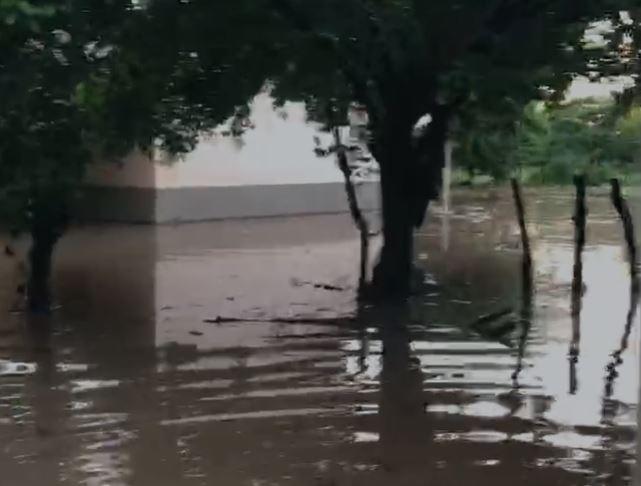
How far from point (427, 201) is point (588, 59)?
3.86 m

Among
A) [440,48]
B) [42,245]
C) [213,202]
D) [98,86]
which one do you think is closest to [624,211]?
[440,48]

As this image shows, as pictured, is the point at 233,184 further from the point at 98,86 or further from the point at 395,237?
the point at 98,86

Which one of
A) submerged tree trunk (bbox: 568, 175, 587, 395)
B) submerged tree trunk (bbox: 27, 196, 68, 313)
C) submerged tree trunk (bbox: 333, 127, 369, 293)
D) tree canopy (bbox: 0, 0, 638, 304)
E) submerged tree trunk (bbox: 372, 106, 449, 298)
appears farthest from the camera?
submerged tree trunk (bbox: 333, 127, 369, 293)

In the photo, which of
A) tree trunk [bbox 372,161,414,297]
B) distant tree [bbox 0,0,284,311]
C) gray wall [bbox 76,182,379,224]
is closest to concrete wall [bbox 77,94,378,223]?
gray wall [bbox 76,182,379,224]

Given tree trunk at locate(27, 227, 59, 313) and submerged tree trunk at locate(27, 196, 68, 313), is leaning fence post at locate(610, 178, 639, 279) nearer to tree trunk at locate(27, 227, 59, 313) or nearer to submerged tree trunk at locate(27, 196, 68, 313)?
submerged tree trunk at locate(27, 196, 68, 313)

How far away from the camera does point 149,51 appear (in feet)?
22.6

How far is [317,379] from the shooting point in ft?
24.1

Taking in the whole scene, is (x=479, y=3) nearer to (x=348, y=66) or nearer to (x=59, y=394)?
(x=348, y=66)

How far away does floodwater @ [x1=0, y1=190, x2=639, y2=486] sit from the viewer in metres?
5.61

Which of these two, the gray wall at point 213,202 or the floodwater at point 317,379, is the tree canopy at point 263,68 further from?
the gray wall at point 213,202

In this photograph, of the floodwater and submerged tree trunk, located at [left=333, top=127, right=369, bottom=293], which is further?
submerged tree trunk, located at [left=333, top=127, right=369, bottom=293]

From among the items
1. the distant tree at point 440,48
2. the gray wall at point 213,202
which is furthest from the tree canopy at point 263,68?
the gray wall at point 213,202

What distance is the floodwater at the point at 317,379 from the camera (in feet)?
18.4

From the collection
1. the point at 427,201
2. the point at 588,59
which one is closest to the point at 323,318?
the point at 427,201
